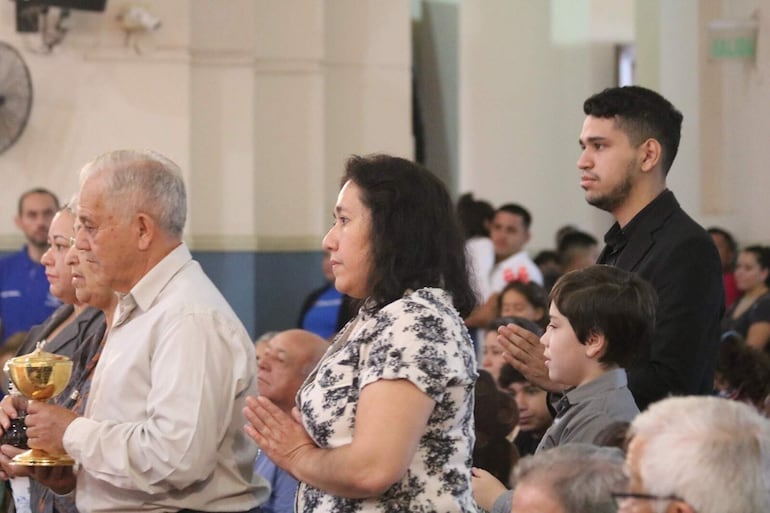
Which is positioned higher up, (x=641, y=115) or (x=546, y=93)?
(x=546, y=93)

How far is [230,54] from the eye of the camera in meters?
10.0

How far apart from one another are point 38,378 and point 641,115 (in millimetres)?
1593

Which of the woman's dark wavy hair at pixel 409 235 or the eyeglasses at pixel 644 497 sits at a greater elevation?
the woman's dark wavy hair at pixel 409 235

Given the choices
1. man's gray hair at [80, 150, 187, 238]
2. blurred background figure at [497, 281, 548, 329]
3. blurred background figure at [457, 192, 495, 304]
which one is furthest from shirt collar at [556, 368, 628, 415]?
blurred background figure at [457, 192, 495, 304]

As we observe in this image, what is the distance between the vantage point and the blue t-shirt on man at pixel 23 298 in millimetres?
7846

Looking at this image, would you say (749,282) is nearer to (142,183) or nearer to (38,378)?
(142,183)

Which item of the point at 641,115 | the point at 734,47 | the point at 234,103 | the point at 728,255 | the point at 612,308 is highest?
the point at 734,47

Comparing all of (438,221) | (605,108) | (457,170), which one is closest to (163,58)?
(457,170)

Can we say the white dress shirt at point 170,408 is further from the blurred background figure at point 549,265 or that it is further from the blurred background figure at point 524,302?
the blurred background figure at point 549,265

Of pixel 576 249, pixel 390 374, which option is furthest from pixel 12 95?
pixel 390 374

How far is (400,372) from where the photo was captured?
110 inches

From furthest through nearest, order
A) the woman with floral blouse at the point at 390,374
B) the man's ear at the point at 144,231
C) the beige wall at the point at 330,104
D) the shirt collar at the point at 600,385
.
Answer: the beige wall at the point at 330,104, the man's ear at the point at 144,231, the shirt collar at the point at 600,385, the woman with floral blouse at the point at 390,374

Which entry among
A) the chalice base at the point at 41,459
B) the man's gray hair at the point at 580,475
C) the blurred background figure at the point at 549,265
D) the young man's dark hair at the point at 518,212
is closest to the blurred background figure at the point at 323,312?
the young man's dark hair at the point at 518,212

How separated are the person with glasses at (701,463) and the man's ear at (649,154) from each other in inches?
52.6
